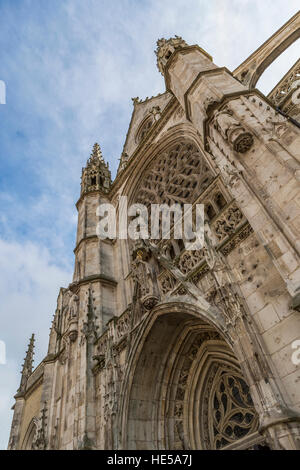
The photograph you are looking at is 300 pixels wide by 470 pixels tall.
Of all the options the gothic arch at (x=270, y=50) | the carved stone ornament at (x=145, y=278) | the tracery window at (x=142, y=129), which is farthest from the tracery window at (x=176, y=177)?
the tracery window at (x=142, y=129)

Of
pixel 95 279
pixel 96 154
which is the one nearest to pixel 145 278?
pixel 95 279

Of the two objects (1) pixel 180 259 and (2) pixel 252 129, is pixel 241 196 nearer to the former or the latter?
(2) pixel 252 129

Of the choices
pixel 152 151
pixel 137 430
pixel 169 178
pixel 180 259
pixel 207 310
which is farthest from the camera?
pixel 152 151

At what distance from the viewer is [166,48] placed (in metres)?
10.2

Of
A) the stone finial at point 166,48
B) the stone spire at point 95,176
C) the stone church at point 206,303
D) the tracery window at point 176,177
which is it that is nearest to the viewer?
the stone church at point 206,303

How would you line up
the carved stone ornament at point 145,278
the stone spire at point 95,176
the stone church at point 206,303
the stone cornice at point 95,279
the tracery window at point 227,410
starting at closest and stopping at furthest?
the stone church at point 206,303
the tracery window at point 227,410
the carved stone ornament at point 145,278
the stone cornice at point 95,279
the stone spire at point 95,176

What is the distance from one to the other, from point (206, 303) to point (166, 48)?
326 inches

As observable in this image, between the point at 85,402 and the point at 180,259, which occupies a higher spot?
the point at 180,259

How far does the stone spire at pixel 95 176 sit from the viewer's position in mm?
13871

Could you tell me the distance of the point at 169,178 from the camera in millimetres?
10539

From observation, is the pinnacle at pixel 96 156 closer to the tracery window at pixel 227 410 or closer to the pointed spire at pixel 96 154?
the pointed spire at pixel 96 154

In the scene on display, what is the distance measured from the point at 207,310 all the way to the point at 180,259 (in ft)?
5.38

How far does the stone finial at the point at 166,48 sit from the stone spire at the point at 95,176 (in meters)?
5.15
